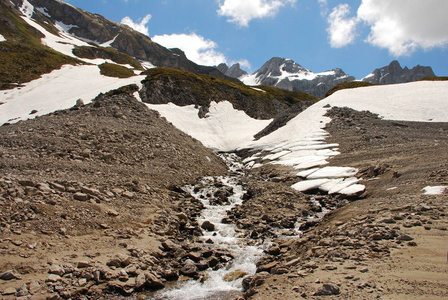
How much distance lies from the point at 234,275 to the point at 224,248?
2.18 metres

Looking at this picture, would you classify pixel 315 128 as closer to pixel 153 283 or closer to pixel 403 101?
pixel 403 101

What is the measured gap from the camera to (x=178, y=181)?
71.3 feet

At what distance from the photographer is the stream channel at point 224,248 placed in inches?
354

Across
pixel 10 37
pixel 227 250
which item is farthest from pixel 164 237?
pixel 10 37

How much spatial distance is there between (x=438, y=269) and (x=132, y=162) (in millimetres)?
19756

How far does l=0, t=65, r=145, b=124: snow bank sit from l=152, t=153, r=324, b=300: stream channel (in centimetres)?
3997

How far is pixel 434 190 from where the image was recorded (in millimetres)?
13883

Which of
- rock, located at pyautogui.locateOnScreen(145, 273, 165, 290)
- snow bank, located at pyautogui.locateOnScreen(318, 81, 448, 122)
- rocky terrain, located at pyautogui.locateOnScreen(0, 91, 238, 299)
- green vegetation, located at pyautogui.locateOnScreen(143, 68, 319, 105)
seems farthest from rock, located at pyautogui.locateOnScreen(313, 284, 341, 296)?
green vegetation, located at pyautogui.locateOnScreen(143, 68, 319, 105)

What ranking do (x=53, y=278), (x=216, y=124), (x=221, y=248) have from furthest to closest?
(x=216, y=124), (x=221, y=248), (x=53, y=278)

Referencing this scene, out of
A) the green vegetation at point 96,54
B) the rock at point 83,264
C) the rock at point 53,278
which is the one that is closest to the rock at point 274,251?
the rock at point 83,264

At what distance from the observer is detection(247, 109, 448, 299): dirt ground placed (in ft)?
22.4

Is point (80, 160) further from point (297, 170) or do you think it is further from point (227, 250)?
point (297, 170)

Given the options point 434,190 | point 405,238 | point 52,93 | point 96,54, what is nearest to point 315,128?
point 434,190

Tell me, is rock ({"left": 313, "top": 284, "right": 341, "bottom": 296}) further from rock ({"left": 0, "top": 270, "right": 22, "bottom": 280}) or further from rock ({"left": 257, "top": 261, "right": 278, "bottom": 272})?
rock ({"left": 0, "top": 270, "right": 22, "bottom": 280})
